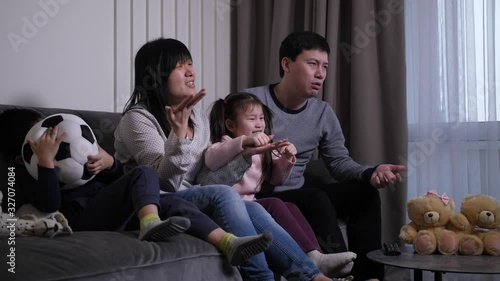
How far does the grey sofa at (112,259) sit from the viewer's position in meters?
1.21

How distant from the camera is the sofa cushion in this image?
1212 millimetres

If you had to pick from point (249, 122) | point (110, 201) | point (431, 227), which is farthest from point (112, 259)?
point (431, 227)

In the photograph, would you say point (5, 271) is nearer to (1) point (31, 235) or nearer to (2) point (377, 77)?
(1) point (31, 235)

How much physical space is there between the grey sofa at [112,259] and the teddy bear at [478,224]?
93 cm

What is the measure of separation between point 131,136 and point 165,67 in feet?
0.86

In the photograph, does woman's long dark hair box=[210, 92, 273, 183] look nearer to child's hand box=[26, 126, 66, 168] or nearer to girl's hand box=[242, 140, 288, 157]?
girl's hand box=[242, 140, 288, 157]

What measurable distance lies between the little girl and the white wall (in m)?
0.51

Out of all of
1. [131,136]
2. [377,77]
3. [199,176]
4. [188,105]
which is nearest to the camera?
[188,105]

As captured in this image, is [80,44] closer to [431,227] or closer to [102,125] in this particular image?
[102,125]

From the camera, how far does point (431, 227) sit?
7.47 ft

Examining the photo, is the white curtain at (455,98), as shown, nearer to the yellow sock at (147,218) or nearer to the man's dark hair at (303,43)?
the man's dark hair at (303,43)

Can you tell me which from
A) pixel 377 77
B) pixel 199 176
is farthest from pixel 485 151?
pixel 199 176

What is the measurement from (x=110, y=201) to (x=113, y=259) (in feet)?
1.08

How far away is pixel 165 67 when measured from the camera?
2031mm
